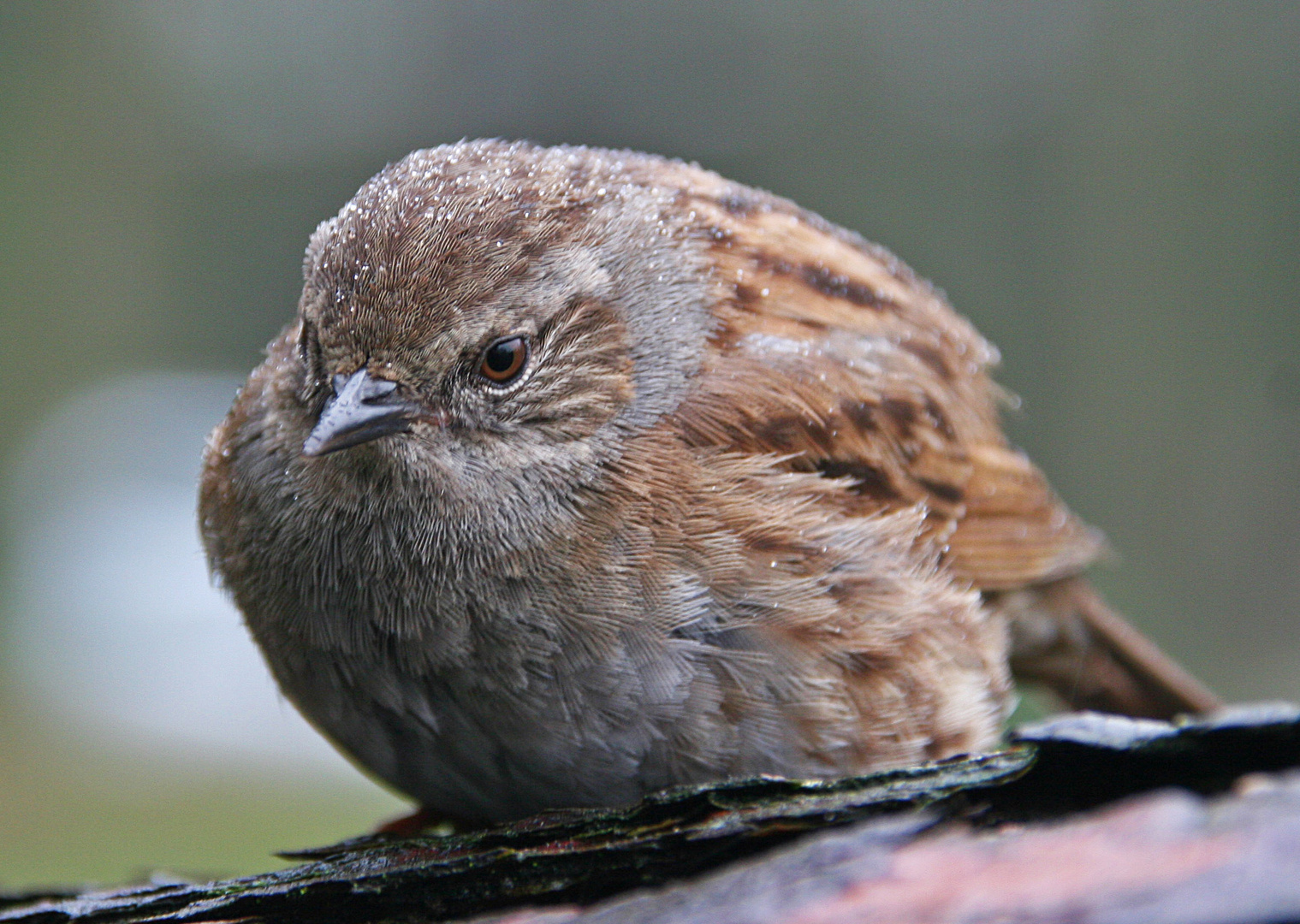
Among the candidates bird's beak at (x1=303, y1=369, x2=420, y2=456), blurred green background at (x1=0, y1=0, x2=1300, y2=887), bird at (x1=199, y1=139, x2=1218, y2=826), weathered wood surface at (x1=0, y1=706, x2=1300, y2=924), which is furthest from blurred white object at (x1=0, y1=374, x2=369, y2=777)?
weathered wood surface at (x1=0, y1=706, x2=1300, y2=924)

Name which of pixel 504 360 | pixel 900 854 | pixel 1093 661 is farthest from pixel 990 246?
pixel 900 854

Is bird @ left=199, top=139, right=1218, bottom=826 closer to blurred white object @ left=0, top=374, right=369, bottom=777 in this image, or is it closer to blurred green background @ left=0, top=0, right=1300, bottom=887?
blurred white object @ left=0, top=374, right=369, bottom=777

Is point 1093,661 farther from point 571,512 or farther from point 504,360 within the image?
point 504,360

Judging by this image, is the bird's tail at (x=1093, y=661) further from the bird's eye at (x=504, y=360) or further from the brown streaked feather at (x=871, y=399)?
the bird's eye at (x=504, y=360)

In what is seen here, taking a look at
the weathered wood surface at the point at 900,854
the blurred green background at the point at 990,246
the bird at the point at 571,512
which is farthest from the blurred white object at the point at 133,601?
the weathered wood surface at the point at 900,854

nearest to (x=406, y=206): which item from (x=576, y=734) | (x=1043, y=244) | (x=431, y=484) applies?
(x=431, y=484)

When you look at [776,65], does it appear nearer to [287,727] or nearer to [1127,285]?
[1127,285]
